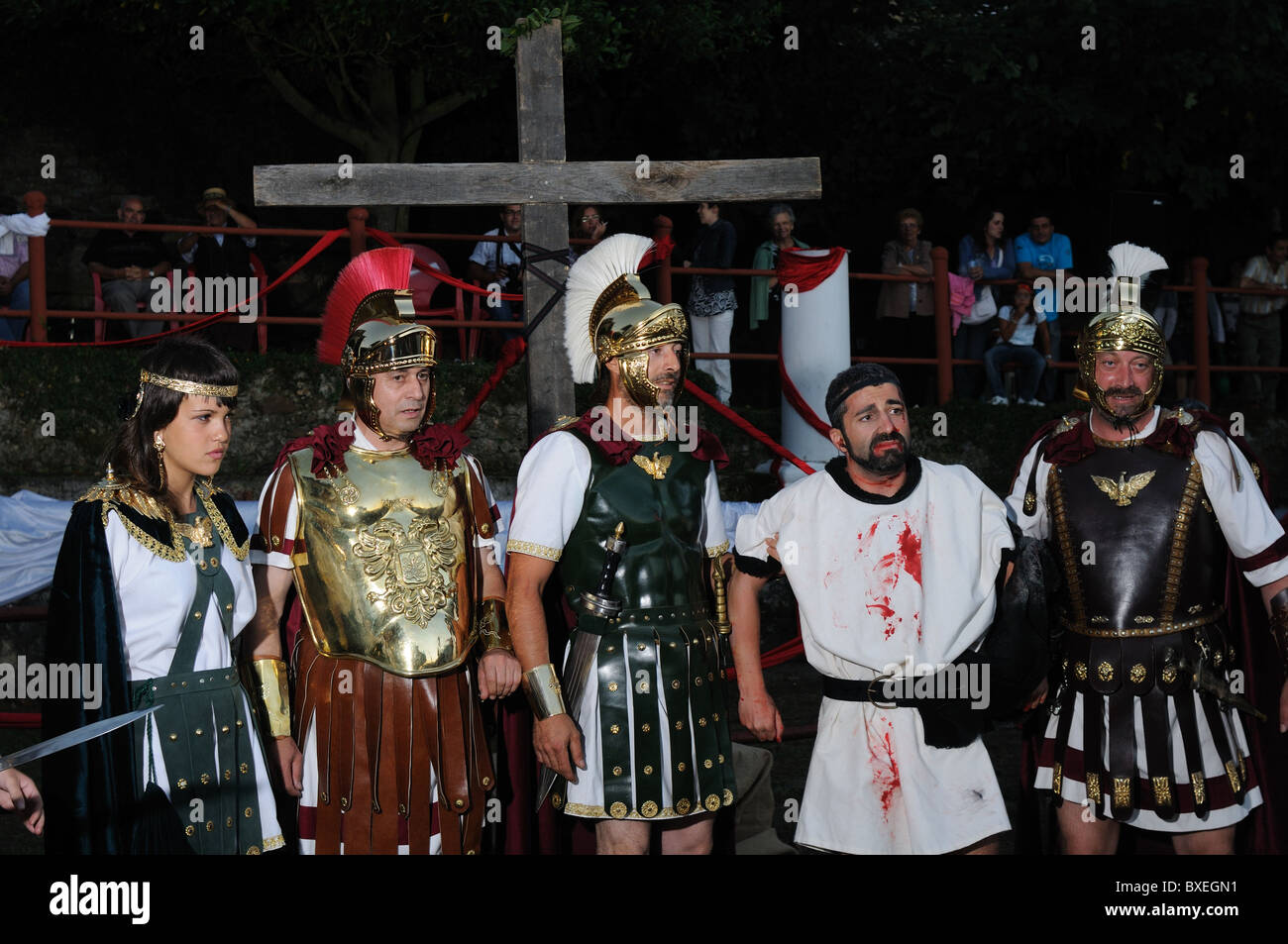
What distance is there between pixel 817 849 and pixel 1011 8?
1009 centimetres

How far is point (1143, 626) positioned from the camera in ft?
13.8

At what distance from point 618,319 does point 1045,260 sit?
6.97 metres

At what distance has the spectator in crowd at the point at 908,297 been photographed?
1019 cm

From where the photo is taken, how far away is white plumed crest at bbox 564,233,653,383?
4188 millimetres

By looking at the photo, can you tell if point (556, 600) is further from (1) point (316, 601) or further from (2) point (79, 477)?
(2) point (79, 477)

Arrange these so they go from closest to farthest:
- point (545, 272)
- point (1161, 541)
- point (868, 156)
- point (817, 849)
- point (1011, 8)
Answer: point (817, 849) < point (1161, 541) < point (545, 272) < point (1011, 8) < point (868, 156)

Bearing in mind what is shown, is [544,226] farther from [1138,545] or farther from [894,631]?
[1138,545]

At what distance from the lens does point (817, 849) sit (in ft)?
A: 12.3

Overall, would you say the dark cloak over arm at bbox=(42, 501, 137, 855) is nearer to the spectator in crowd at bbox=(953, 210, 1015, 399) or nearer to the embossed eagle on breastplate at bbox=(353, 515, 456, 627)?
the embossed eagle on breastplate at bbox=(353, 515, 456, 627)

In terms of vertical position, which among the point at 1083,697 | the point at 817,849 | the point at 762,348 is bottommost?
the point at 817,849

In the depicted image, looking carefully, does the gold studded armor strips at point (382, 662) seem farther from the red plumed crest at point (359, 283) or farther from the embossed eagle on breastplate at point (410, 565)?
the red plumed crest at point (359, 283)

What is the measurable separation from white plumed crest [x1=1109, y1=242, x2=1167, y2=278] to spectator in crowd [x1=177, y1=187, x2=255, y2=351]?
5941 millimetres

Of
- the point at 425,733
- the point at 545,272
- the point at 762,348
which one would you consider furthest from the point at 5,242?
the point at 425,733

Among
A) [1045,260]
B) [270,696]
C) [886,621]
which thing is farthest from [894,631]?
[1045,260]
